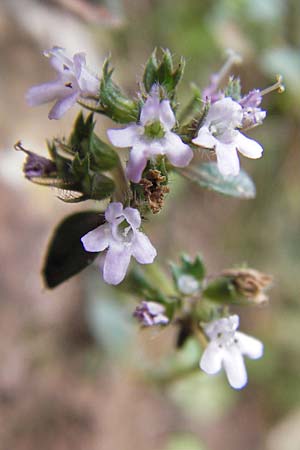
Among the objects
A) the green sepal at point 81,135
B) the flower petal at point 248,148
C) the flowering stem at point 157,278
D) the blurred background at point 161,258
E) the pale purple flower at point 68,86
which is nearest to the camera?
the flower petal at point 248,148

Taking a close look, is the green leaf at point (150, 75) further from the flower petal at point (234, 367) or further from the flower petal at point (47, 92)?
the flower petal at point (234, 367)

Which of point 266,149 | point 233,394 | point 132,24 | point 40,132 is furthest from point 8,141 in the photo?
point 233,394

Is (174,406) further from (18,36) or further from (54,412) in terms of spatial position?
(18,36)

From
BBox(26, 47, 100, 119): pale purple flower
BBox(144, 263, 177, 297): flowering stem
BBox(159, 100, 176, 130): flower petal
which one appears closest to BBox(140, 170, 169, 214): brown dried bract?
BBox(159, 100, 176, 130): flower petal

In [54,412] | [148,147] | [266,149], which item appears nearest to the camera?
[148,147]

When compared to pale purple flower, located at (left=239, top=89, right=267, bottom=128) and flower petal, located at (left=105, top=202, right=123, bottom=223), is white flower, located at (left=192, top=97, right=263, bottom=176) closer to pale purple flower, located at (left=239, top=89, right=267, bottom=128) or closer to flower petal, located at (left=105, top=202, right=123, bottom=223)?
pale purple flower, located at (left=239, top=89, right=267, bottom=128)

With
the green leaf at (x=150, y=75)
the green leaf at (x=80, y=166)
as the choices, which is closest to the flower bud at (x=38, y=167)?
the green leaf at (x=80, y=166)
